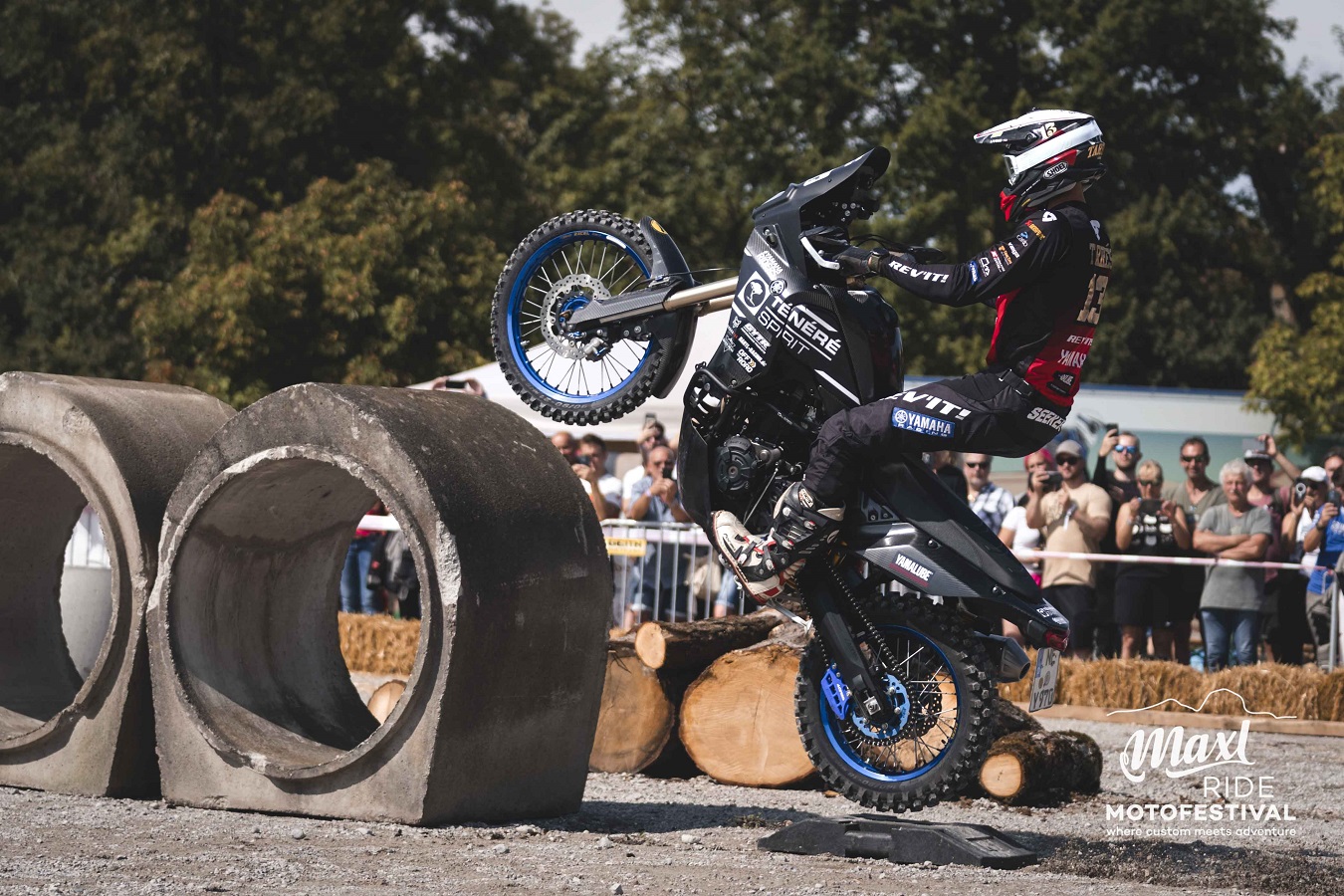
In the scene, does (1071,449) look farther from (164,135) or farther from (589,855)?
(164,135)

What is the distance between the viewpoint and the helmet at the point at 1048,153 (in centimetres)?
704

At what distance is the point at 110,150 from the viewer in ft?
123

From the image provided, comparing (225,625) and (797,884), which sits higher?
(225,625)

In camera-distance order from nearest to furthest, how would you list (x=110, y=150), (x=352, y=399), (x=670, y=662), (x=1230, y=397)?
(x=352, y=399), (x=670, y=662), (x=1230, y=397), (x=110, y=150)

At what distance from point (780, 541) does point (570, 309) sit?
1.74 m

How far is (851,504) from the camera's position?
24.5ft

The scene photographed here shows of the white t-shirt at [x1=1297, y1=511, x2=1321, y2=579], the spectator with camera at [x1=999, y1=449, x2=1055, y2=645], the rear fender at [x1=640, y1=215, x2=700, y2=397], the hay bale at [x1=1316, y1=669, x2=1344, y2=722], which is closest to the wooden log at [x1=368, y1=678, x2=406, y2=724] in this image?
the rear fender at [x1=640, y1=215, x2=700, y2=397]

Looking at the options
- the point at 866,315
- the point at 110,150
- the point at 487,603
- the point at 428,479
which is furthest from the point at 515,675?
the point at 110,150

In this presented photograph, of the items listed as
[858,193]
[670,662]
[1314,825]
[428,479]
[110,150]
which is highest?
[110,150]

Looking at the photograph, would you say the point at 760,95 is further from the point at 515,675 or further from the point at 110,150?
the point at 515,675

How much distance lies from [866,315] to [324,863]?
333 cm

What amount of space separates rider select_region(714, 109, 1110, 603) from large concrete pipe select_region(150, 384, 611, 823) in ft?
5.43

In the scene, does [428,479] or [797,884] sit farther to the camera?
[428,479]

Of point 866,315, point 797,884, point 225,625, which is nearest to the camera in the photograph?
point 797,884
